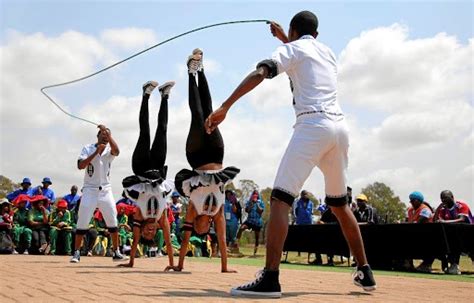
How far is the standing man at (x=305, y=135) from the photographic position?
5348 mm

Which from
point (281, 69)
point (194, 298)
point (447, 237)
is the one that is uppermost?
point (281, 69)

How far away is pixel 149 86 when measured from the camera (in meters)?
10.2

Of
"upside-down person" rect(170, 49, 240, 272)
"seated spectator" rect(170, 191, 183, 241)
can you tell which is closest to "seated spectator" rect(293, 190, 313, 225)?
"seated spectator" rect(170, 191, 183, 241)

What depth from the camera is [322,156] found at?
18.8 ft

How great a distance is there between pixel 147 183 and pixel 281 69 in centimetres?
455

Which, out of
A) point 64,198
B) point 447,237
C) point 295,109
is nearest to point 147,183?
point 295,109

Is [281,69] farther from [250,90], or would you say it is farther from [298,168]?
[298,168]

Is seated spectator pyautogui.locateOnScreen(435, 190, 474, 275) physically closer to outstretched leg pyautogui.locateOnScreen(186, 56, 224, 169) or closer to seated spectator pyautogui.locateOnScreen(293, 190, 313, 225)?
seated spectator pyautogui.locateOnScreen(293, 190, 313, 225)

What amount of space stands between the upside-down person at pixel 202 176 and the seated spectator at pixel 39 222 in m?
10.6

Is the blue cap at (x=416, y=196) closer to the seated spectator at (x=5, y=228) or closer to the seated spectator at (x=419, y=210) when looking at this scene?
the seated spectator at (x=419, y=210)

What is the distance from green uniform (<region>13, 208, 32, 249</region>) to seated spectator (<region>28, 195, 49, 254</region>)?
0.15 meters

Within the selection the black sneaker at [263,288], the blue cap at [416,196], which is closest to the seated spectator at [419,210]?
the blue cap at [416,196]

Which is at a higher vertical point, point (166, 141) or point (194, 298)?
point (166, 141)

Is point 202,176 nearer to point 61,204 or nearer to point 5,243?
point 5,243
